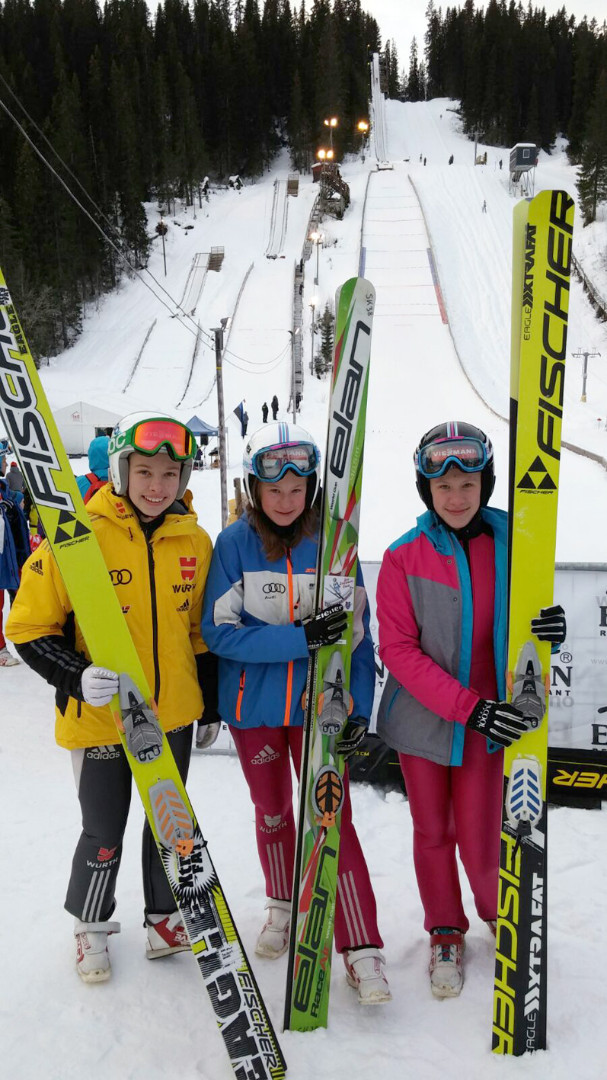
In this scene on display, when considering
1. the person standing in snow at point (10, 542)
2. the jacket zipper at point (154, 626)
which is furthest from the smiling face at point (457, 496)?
the person standing in snow at point (10, 542)

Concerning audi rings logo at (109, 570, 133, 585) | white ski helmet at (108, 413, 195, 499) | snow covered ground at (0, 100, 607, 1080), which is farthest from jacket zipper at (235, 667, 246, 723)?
snow covered ground at (0, 100, 607, 1080)

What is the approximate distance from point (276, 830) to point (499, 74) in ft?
237

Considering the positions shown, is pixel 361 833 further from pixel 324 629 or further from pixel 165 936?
pixel 324 629

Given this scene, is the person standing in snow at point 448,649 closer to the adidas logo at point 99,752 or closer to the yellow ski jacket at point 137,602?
the yellow ski jacket at point 137,602

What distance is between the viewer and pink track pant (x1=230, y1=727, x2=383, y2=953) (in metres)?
2.19

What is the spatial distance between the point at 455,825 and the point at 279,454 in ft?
4.29

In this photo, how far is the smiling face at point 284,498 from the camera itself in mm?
2160

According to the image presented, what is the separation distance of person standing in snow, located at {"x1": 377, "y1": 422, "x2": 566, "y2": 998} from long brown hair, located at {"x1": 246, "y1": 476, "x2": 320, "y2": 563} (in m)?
0.27

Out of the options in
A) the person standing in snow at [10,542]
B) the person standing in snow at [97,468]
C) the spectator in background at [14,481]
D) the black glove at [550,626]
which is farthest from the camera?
the spectator in background at [14,481]

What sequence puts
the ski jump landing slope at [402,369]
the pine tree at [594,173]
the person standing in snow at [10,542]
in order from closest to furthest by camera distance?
1. the person standing in snow at [10,542]
2. the ski jump landing slope at [402,369]
3. the pine tree at [594,173]

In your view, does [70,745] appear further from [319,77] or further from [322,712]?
[319,77]

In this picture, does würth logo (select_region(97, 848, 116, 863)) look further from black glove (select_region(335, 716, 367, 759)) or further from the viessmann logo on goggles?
the viessmann logo on goggles

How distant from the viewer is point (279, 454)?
215cm

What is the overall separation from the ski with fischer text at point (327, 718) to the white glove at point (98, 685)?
57cm
